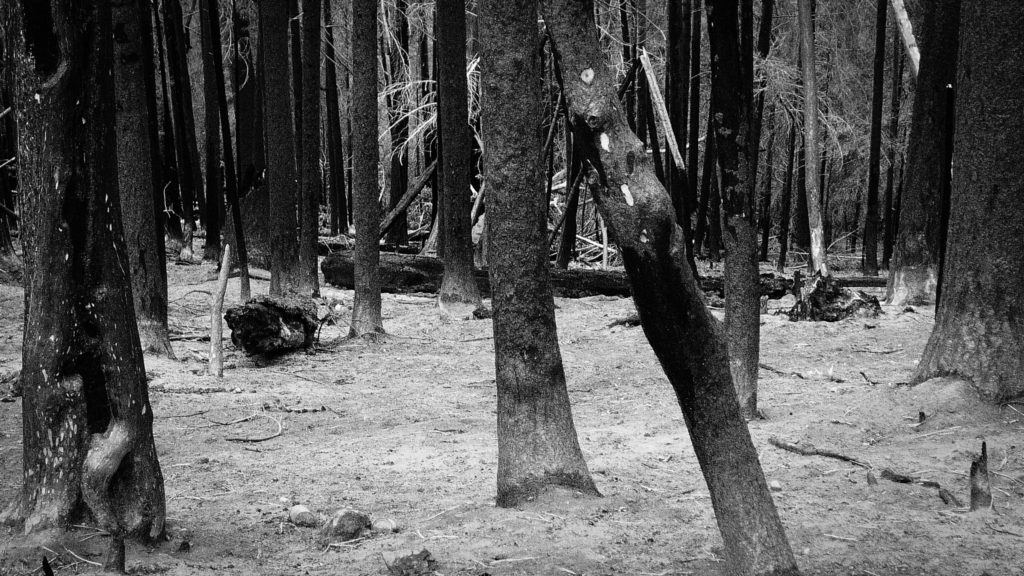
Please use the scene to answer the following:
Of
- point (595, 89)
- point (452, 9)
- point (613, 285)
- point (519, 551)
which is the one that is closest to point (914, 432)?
point (519, 551)

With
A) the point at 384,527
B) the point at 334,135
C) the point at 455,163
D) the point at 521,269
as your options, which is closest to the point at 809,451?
the point at 521,269

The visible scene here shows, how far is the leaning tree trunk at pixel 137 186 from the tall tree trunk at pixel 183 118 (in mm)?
5197

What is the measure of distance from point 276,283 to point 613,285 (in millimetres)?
4784

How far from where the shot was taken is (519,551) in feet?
11.6

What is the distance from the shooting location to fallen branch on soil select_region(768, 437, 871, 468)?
4.78m

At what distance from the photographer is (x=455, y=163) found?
10805mm

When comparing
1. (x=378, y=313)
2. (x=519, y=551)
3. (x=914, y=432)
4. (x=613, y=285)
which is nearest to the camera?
(x=519, y=551)

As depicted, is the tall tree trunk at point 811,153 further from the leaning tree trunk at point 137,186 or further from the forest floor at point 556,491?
the leaning tree trunk at point 137,186

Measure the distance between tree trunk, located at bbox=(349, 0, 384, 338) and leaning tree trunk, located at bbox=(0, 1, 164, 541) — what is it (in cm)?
553

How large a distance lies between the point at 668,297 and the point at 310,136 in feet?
30.9

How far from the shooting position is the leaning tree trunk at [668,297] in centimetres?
258

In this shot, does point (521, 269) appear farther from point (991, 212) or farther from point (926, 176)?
point (926, 176)

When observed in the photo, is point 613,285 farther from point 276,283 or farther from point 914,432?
point 914,432

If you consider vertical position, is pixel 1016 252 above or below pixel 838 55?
below
